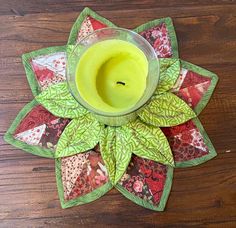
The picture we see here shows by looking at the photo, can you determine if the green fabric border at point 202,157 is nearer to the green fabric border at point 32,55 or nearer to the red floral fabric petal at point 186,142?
the red floral fabric petal at point 186,142

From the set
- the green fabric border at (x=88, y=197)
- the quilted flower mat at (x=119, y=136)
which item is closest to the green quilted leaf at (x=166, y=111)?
the quilted flower mat at (x=119, y=136)

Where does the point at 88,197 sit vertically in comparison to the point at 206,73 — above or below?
below

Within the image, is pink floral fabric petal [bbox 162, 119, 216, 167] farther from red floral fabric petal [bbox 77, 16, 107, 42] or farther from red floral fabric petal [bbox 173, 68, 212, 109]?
red floral fabric petal [bbox 77, 16, 107, 42]

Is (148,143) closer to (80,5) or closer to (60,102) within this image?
(60,102)

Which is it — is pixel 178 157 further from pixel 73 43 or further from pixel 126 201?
pixel 73 43

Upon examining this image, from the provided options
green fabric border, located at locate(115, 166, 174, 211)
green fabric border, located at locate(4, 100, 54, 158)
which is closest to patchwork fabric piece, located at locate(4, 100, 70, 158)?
green fabric border, located at locate(4, 100, 54, 158)

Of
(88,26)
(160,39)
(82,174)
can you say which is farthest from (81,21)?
(82,174)
